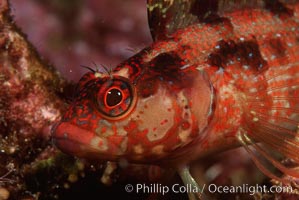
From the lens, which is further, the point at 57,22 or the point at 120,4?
the point at 57,22

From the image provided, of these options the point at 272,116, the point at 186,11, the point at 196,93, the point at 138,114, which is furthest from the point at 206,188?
the point at 186,11

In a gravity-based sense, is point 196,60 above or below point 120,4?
below

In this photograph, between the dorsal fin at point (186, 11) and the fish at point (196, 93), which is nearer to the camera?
the fish at point (196, 93)

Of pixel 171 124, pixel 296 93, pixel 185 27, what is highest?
pixel 185 27

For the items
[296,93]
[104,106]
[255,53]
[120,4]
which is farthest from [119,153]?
[120,4]

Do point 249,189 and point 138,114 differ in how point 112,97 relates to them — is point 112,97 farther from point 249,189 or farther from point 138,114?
point 249,189

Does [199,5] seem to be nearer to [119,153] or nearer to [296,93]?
[296,93]

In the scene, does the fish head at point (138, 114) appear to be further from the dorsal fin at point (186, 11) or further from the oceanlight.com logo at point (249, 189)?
the oceanlight.com logo at point (249, 189)

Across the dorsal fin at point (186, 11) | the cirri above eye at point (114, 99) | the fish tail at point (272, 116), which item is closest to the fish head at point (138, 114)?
the cirri above eye at point (114, 99)
